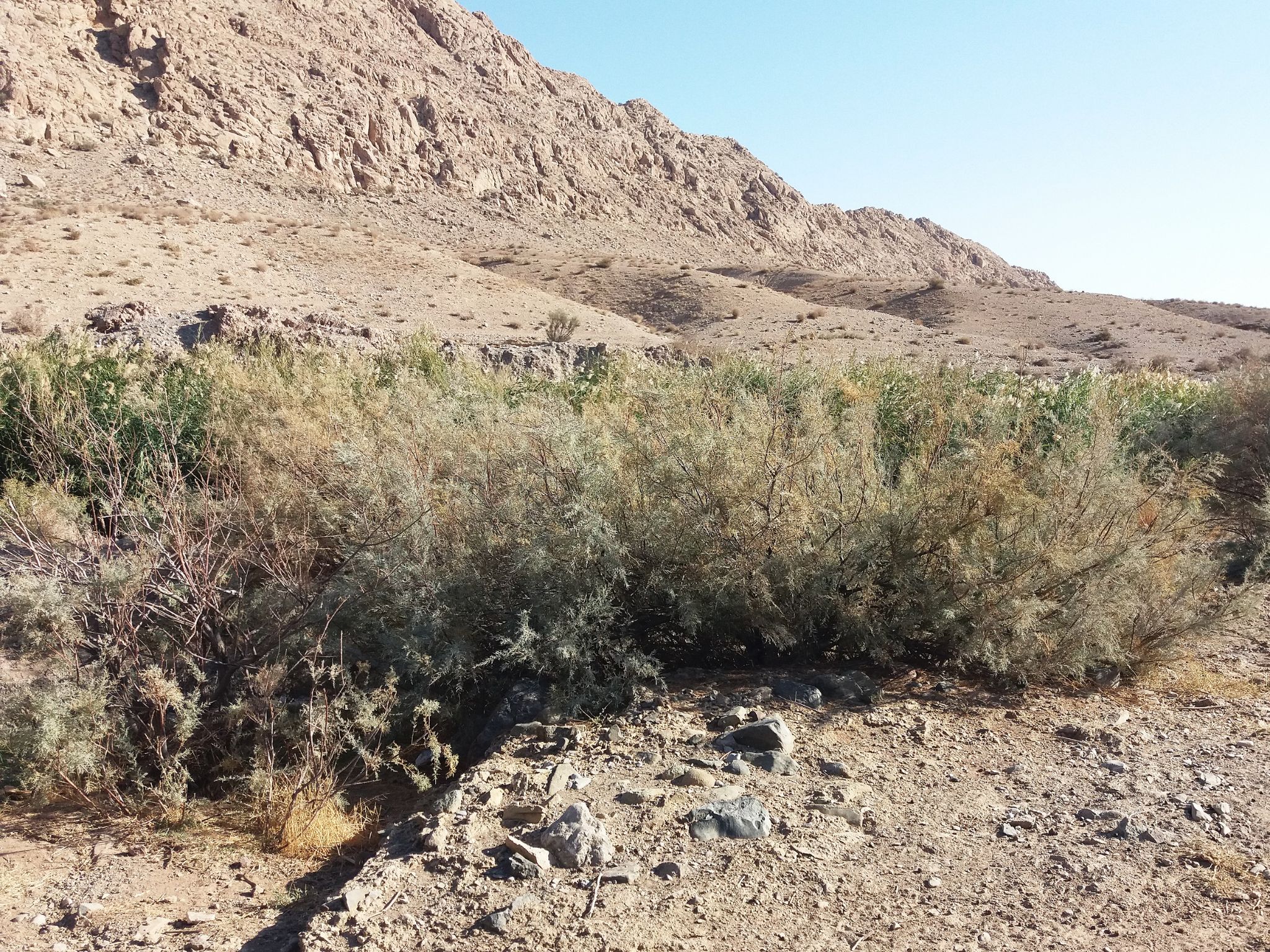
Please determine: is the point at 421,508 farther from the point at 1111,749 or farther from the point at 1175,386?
the point at 1175,386

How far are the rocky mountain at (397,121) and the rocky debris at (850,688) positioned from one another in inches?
1824

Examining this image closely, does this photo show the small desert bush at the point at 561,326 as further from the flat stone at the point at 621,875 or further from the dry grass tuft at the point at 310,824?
the flat stone at the point at 621,875

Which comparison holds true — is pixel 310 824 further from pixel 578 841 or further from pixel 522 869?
pixel 578 841

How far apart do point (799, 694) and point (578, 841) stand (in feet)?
5.47

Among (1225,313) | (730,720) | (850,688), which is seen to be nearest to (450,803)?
(730,720)

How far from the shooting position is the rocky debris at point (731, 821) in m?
3.46

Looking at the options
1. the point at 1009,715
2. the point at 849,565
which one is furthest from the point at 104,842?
the point at 1009,715

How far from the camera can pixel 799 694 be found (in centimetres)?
461

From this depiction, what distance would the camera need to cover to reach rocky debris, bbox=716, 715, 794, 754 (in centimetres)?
409

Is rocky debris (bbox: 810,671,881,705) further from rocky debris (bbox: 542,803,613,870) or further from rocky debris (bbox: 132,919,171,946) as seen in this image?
rocky debris (bbox: 132,919,171,946)

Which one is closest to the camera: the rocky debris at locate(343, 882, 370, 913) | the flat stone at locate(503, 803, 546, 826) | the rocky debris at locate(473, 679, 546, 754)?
the rocky debris at locate(343, 882, 370, 913)

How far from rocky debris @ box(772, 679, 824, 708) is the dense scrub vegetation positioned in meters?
0.28

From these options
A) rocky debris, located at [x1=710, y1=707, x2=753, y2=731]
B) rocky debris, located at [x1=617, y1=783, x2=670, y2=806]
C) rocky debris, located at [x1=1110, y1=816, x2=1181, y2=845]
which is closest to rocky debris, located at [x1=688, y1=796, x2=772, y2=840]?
rocky debris, located at [x1=617, y1=783, x2=670, y2=806]

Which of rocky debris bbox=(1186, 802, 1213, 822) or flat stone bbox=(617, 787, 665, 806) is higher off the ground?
rocky debris bbox=(1186, 802, 1213, 822)
